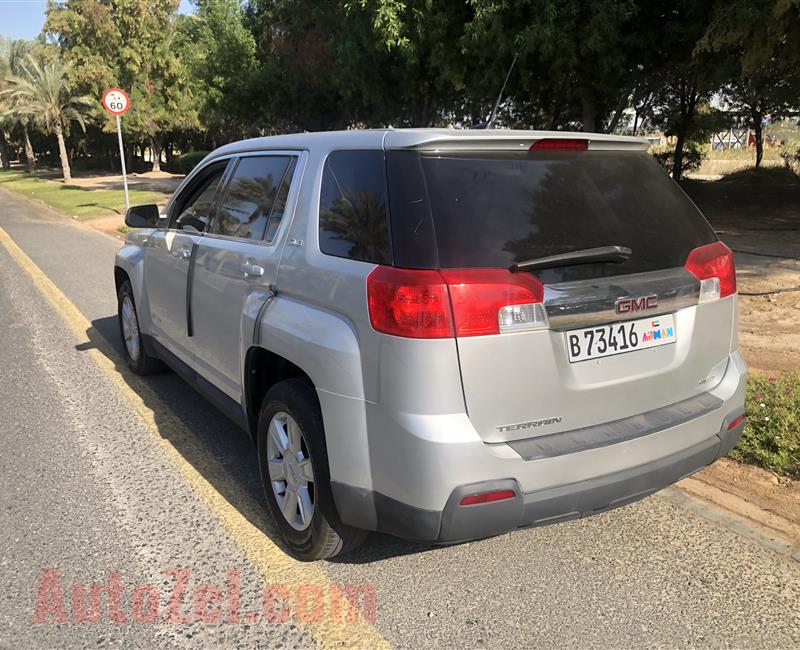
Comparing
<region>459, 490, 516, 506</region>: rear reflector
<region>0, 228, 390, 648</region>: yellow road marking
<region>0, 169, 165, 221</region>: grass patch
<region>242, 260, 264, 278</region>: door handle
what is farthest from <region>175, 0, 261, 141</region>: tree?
<region>459, 490, 516, 506</region>: rear reflector

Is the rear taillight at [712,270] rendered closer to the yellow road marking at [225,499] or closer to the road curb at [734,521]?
the road curb at [734,521]

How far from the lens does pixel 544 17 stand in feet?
39.0

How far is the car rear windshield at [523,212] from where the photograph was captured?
7.94ft

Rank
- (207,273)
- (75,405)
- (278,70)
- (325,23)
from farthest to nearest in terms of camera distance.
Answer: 1. (278,70)
2. (325,23)
3. (75,405)
4. (207,273)

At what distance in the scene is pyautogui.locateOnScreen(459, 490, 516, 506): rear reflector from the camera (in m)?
2.36

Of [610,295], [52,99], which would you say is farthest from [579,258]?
[52,99]

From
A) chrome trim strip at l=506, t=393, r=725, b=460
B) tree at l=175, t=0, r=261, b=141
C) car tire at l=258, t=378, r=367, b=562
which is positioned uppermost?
tree at l=175, t=0, r=261, b=141

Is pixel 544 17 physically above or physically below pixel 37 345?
above

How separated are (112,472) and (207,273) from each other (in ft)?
4.31

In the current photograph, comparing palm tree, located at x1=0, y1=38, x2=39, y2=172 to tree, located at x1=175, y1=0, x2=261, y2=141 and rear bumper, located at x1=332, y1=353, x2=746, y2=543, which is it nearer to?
tree, located at x1=175, y1=0, x2=261, y2=141

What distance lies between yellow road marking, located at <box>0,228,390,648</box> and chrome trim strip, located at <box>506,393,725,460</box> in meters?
0.95

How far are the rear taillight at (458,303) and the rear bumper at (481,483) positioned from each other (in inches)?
14.3

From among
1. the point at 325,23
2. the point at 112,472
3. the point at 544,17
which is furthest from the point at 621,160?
the point at 325,23

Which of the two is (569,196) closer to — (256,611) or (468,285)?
(468,285)
